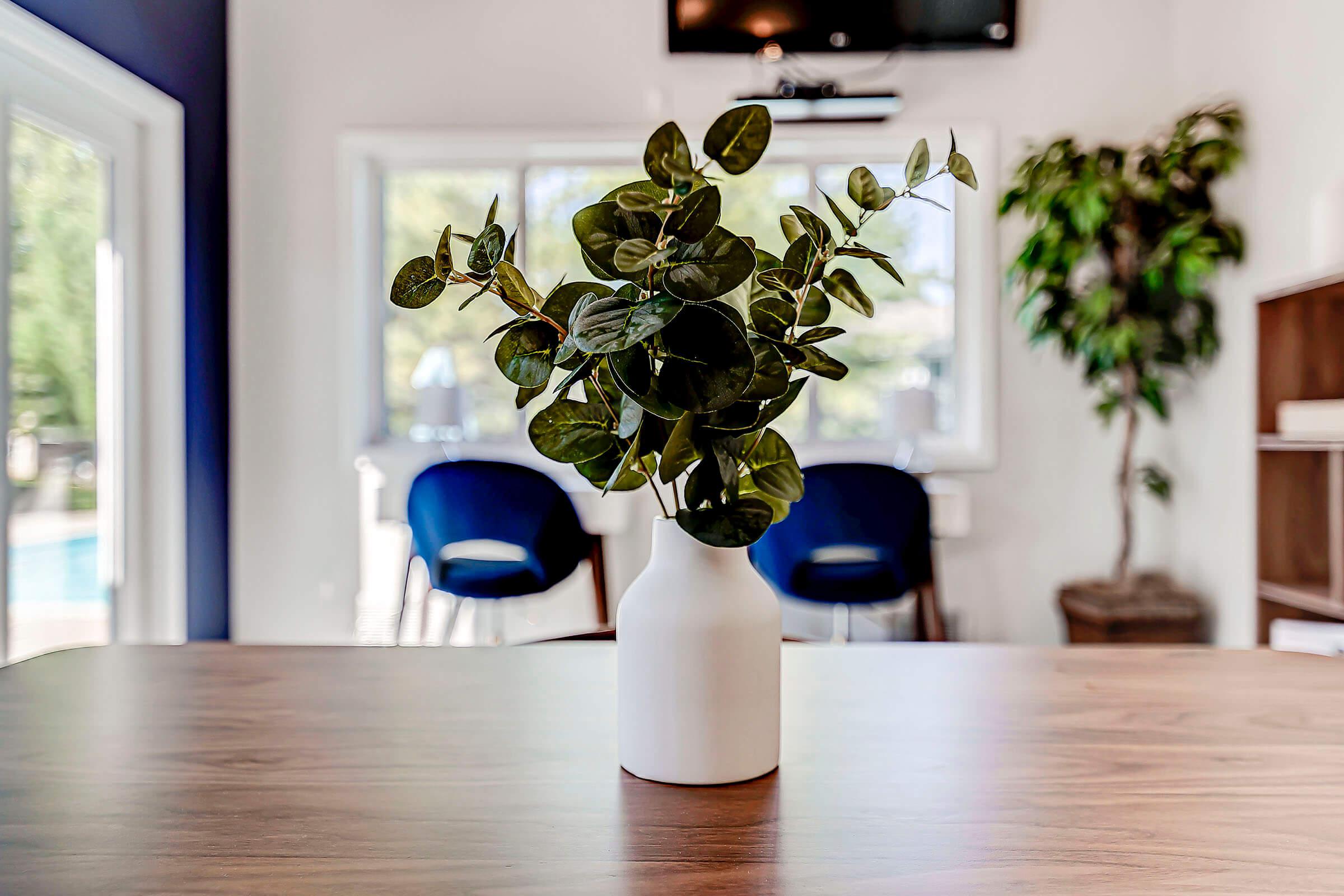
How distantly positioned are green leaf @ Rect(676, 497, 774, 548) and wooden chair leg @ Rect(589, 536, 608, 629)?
7.73 ft

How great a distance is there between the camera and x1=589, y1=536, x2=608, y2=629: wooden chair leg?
2.97m

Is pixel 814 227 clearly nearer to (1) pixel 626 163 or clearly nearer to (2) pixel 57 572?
(2) pixel 57 572

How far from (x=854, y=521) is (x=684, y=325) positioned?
2.21 m

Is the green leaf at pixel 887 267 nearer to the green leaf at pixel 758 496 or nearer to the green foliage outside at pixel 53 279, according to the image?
the green leaf at pixel 758 496

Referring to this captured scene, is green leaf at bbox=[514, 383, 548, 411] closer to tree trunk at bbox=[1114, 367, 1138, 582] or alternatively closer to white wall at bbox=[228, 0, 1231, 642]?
tree trunk at bbox=[1114, 367, 1138, 582]

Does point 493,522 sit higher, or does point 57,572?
point 493,522

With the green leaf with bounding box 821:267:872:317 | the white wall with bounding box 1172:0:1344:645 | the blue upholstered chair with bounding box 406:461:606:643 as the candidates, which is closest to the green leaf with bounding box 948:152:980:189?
the green leaf with bounding box 821:267:872:317

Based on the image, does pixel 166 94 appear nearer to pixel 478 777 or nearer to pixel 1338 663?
pixel 478 777

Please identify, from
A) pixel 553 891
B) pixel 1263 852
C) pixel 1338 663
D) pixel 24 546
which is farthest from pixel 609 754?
pixel 24 546

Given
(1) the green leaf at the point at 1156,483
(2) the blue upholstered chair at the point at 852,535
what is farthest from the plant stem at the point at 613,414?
(1) the green leaf at the point at 1156,483

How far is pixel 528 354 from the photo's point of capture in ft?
2.19

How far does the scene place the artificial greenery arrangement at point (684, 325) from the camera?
22.5 inches

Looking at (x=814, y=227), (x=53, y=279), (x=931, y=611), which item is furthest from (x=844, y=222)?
(x=53, y=279)

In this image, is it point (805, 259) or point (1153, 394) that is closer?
point (805, 259)
